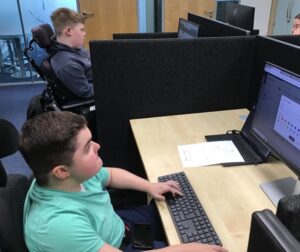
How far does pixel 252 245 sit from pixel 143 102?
4.05ft

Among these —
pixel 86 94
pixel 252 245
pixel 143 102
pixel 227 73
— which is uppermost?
pixel 252 245

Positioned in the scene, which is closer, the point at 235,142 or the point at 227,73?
the point at 235,142

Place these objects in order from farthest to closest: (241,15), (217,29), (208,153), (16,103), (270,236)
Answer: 1. (16,103)
2. (241,15)
3. (217,29)
4. (208,153)
5. (270,236)

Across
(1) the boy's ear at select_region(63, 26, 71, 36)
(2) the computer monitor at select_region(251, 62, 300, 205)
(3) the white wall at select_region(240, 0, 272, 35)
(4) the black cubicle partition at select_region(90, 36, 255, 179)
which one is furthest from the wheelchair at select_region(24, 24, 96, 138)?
(3) the white wall at select_region(240, 0, 272, 35)

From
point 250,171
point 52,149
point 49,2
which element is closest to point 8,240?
point 52,149

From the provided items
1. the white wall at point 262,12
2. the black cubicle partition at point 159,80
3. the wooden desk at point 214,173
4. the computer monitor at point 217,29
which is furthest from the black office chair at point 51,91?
the white wall at point 262,12

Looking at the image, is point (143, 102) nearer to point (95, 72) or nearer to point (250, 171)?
point (95, 72)

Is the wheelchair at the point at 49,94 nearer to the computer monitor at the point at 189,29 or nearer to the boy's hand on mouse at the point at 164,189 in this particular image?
the computer monitor at the point at 189,29

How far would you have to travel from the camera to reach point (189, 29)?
2174 mm

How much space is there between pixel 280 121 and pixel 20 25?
4.00 metres

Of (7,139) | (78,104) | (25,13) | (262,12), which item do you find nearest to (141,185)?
(7,139)

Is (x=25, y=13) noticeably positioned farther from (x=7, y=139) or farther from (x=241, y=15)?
(x=7, y=139)

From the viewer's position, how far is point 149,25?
15.2ft

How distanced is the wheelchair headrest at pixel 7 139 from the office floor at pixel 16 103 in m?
1.72
